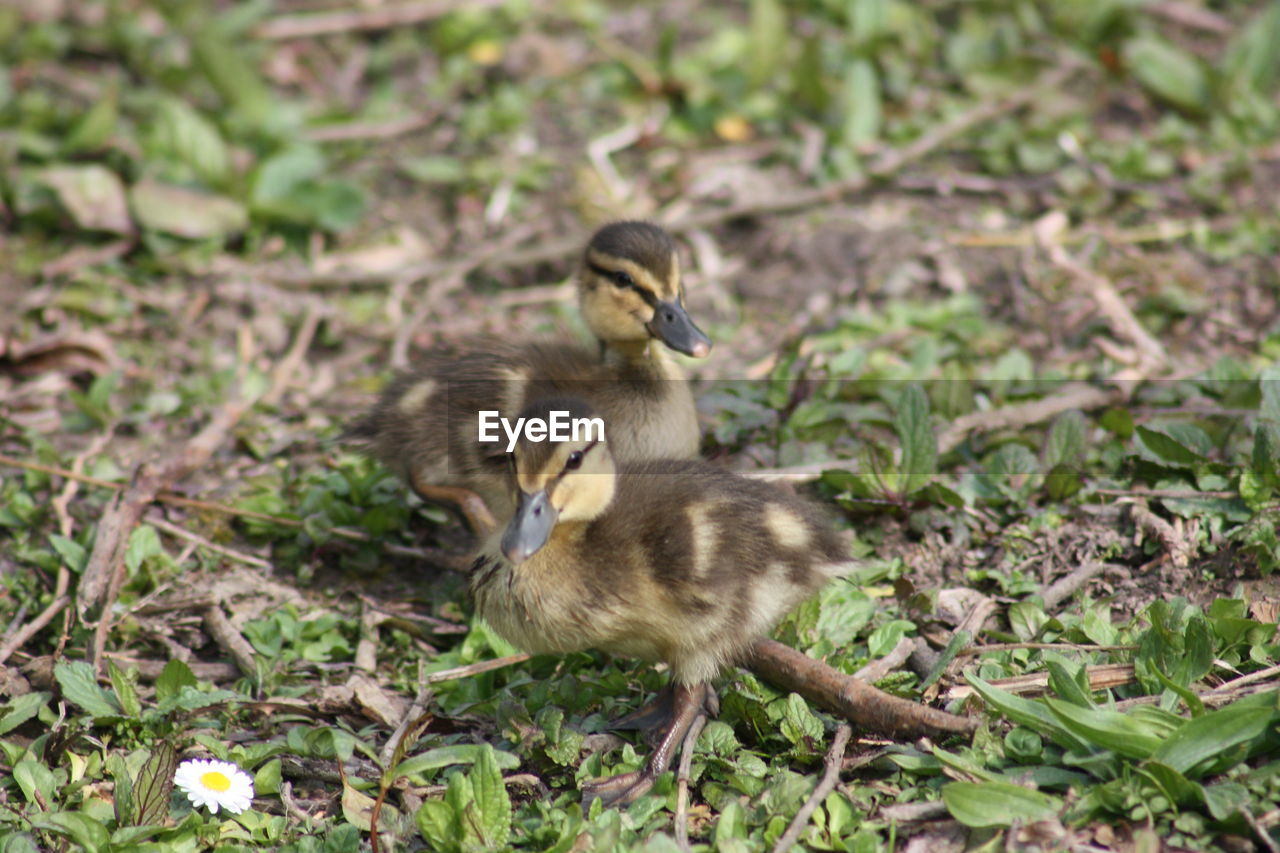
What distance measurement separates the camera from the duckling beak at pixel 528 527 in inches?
116

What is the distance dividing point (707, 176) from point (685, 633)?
11.6ft

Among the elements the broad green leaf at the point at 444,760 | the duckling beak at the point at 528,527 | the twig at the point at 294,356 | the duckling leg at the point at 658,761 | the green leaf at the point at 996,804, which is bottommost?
the twig at the point at 294,356

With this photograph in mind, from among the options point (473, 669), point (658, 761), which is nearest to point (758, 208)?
point (473, 669)

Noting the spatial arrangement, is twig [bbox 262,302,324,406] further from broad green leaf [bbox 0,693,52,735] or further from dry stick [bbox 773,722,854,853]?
dry stick [bbox 773,722,854,853]

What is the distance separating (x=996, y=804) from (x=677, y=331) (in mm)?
1695

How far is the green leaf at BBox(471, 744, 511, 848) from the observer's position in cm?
275

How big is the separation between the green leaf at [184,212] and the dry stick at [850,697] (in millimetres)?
3487

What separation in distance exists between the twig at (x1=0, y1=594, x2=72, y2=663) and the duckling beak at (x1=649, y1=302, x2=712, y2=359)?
182 cm

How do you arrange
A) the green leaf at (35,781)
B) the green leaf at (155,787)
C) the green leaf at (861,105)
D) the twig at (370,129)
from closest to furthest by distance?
the green leaf at (155,787), the green leaf at (35,781), the green leaf at (861,105), the twig at (370,129)

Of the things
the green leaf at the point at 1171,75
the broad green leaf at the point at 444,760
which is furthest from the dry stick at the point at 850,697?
the green leaf at the point at 1171,75

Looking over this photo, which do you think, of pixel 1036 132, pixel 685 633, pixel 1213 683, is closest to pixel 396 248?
pixel 1036 132

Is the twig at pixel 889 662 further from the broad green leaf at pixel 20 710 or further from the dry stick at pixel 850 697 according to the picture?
the broad green leaf at pixel 20 710

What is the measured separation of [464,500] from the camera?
387cm

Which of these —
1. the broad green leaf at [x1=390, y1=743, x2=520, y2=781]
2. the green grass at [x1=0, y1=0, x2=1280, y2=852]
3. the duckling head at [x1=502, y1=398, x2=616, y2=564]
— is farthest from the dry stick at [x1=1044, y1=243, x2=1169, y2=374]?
the broad green leaf at [x1=390, y1=743, x2=520, y2=781]
